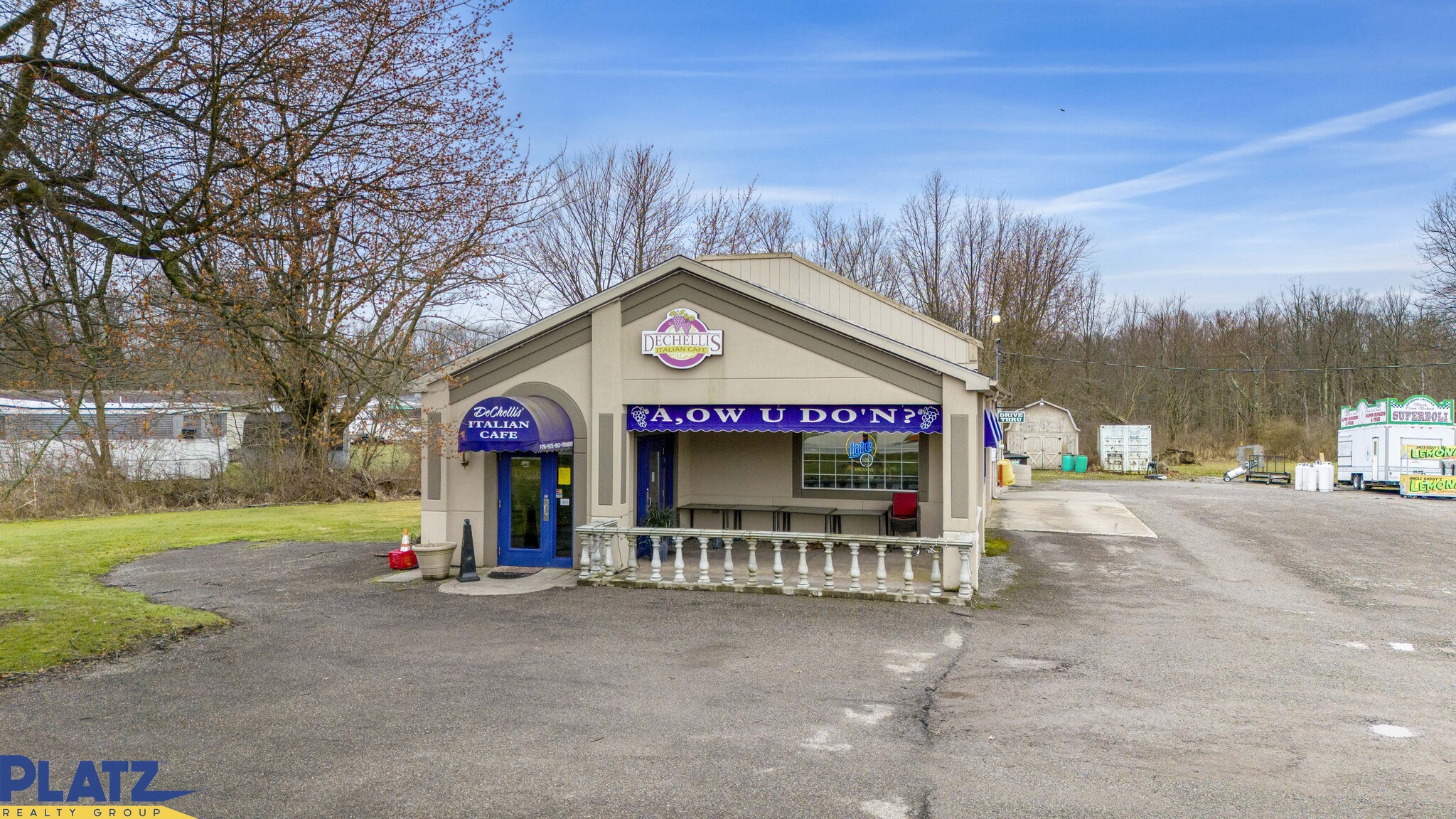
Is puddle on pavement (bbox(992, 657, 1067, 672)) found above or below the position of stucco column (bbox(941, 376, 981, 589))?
below

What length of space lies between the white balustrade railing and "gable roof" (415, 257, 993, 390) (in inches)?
97.8

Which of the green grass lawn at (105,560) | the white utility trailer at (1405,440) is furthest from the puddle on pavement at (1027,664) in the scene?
the white utility trailer at (1405,440)

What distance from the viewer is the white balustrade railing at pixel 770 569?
11086mm

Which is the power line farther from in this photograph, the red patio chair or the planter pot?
the planter pot

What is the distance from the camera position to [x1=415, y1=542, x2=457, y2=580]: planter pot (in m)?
12.2

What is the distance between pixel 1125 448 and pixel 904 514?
2679cm

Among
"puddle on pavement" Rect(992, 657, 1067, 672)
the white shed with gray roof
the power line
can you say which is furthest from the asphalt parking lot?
the white shed with gray roof

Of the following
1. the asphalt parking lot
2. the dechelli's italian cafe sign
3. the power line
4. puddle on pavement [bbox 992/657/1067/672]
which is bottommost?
puddle on pavement [bbox 992/657/1067/672]

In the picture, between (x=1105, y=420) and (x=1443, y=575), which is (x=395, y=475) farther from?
(x=1105, y=420)

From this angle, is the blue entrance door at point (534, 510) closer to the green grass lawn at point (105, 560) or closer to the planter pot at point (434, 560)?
the planter pot at point (434, 560)

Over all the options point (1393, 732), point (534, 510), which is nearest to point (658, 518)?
point (534, 510)

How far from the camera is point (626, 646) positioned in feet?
28.2

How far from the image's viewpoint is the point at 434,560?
12.2 m

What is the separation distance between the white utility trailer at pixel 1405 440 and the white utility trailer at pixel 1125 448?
873cm
